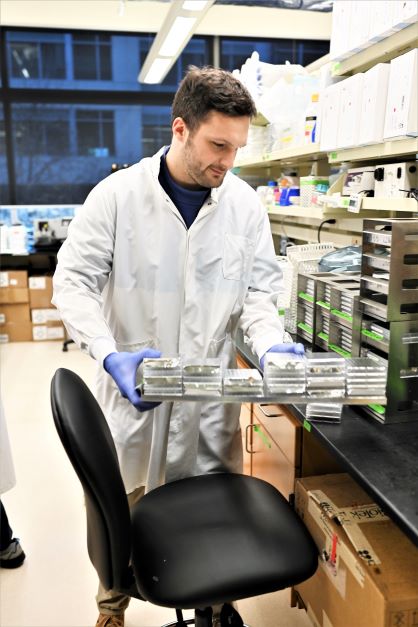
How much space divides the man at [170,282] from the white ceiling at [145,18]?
14.4 feet

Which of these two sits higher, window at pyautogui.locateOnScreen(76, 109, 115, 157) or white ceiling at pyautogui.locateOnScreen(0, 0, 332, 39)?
white ceiling at pyautogui.locateOnScreen(0, 0, 332, 39)

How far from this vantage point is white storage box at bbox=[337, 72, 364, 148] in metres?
1.80

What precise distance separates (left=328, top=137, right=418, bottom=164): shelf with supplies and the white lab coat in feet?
1.66

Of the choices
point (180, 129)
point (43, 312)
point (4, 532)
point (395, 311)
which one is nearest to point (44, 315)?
Result: point (43, 312)

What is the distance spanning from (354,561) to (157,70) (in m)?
4.53

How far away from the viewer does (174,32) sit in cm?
355

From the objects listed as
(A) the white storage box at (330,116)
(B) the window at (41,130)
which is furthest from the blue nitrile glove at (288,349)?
(B) the window at (41,130)

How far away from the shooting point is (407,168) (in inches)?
66.8

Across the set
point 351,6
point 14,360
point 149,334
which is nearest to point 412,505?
point 149,334

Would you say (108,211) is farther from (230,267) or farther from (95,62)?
(95,62)

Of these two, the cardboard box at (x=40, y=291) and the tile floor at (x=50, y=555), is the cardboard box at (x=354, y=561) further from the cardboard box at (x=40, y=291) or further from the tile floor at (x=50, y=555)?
the cardboard box at (x=40, y=291)

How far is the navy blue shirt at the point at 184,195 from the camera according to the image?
60.0 inches

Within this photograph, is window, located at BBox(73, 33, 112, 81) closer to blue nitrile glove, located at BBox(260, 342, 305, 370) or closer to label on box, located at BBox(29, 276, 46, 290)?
label on box, located at BBox(29, 276, 46, 290)

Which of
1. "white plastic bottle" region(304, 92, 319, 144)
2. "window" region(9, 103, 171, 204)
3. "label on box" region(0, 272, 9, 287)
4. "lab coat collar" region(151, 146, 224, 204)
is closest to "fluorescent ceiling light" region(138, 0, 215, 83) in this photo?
"window" region(9, 103, 171, 204)
